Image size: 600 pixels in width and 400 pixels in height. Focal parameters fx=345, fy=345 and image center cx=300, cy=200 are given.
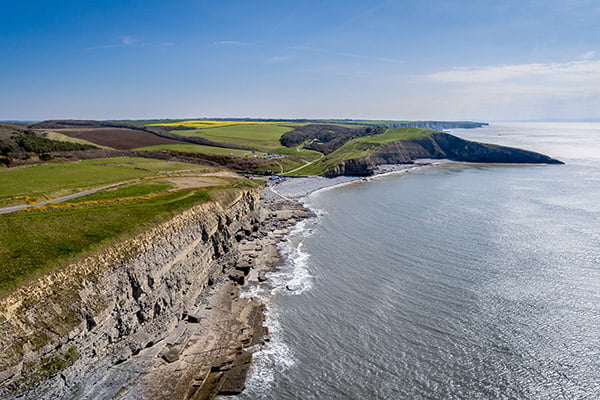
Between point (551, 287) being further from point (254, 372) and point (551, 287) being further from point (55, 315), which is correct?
point (55, 315)

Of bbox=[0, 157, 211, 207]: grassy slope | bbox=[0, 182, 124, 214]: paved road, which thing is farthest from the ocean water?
bbox=[0, 157, 211, 207]: grassy slope

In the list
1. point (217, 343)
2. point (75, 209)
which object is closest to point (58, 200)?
point (75, 209)

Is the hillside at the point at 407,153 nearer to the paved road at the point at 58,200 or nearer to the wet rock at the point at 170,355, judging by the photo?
the paved road at the point at 58,200

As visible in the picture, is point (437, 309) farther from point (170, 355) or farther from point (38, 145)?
point (38, 145)

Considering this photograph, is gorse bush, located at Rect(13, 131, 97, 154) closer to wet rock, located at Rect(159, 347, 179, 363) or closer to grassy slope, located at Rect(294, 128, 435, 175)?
grassy slope, located at Rect(294, 128, 435, 175)

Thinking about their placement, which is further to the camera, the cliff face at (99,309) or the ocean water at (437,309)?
the ocean water at (437,309)

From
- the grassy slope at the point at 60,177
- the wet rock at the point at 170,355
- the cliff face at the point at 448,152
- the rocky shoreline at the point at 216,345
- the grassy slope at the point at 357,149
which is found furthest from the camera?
the cliff face at the point at 448,152

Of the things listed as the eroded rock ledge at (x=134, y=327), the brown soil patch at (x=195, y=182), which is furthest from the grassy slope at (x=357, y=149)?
the eroded rock ledge at (x=134, y=327)

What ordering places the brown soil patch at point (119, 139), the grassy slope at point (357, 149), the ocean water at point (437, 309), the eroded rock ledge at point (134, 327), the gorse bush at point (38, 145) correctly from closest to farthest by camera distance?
the eroded rock ledge at point (134, 327) → the ocean water at point (437, 309) → the gorse bush at point (38, 145) → the brown soil patch at point (119, 139) → the grassy slope at point (357, 149)
